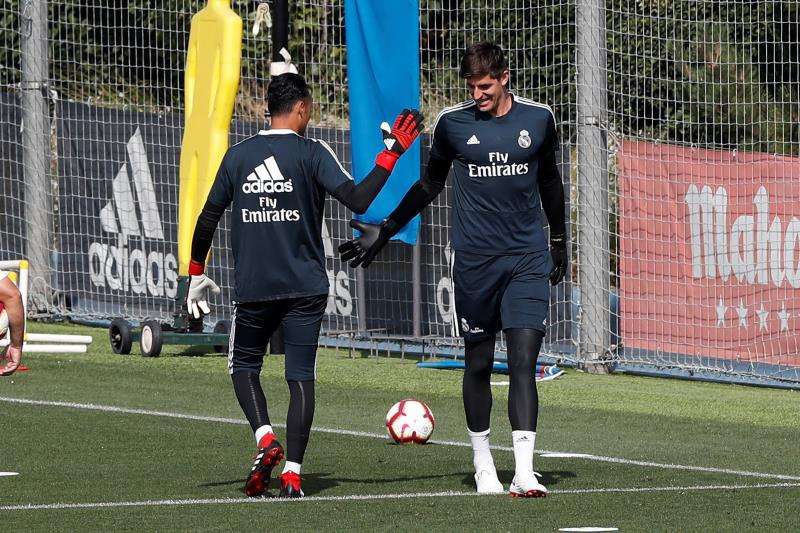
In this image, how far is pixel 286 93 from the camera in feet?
25.6

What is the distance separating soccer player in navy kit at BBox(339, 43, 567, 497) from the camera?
7875 mm

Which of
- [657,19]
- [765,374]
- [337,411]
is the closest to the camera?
[337,411]

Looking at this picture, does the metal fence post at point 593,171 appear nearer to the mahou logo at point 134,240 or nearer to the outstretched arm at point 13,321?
the mahou logo at point 134,240

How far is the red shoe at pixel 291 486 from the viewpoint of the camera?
7668mm

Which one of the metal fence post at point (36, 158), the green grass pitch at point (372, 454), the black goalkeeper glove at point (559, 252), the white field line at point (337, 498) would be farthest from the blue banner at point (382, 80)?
the white field line at point (337, 498)

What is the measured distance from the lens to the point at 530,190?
8.00m

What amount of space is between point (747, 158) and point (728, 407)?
2.57 meters

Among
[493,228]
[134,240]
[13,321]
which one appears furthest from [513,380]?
[134,240]

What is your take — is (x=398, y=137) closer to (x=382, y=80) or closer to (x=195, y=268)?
(x=195, y=268)

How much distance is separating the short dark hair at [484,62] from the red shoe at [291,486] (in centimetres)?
202

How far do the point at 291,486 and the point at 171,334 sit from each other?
22.5ft

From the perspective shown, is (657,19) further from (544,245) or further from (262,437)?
(262,437)

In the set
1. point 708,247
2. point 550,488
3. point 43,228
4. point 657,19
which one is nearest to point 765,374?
point 708,247

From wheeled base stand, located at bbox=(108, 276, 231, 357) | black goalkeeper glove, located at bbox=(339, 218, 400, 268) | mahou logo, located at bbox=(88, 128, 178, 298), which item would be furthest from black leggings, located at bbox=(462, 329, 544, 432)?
mahou logo, located at bbox=(88, 128, 178, 298)
